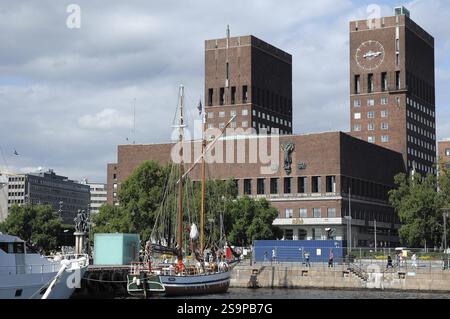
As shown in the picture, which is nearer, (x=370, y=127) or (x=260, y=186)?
(x=260, y=186)

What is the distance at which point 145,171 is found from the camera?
4567 inches

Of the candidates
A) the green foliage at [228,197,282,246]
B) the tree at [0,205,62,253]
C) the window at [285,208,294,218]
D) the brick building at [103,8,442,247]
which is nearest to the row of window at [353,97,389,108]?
the brick building at [103,8,442,247]

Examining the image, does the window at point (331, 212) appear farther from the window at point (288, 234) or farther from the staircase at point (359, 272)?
the staircase at point (359, 272)

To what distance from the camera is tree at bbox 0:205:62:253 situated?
12950 centimetres

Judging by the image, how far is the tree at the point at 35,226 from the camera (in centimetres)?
12950

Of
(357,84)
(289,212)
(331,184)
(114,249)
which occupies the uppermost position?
(357,84)

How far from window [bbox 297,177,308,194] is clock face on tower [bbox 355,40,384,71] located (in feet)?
174

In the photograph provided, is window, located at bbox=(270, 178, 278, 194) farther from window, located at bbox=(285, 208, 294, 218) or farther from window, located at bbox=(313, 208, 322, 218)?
window, located at bbox=(313, 208, 322, 218)

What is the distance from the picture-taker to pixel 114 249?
80062 mm

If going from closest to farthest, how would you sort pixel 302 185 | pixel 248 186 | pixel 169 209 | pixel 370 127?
pixel 169 209
pixel 302 185
pixel 248 186
pixel 370 127

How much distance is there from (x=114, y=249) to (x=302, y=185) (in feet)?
267

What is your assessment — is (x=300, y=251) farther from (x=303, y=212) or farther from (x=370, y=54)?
(x=370, y=54)

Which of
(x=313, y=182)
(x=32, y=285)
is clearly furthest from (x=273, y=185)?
(x=32, y=285)

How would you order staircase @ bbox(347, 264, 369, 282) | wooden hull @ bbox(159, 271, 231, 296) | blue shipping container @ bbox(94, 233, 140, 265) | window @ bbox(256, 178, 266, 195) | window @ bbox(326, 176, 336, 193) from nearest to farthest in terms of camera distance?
1. wooden hull @ bbox(159, 271, 231, 296)
2. staircase @ bbox(347, 264, 369, 282)
3. blue shipping container @ bbox(94, 233, 140, 265)
4. window @ bbox(326, 176, 336, 193)
5. window @ bbox(256, 178, 266, 195)
